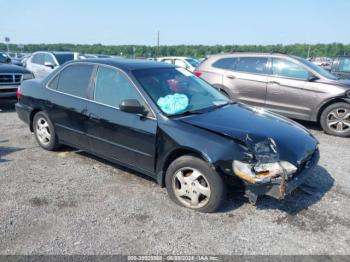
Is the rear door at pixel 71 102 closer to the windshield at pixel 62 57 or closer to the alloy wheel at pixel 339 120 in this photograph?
the alloy wheel at pixel 339 120

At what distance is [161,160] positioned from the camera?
3.67 meters

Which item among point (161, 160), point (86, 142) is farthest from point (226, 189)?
point (86, 142)

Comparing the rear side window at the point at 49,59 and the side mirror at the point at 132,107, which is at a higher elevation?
the rear side window at the point at 49,59

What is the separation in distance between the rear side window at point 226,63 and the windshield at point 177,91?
3.52m

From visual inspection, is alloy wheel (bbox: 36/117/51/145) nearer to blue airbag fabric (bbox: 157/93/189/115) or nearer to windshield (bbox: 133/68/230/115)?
windshield (bbox: 133/68/230/115)

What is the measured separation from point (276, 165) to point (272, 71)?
15.8ft

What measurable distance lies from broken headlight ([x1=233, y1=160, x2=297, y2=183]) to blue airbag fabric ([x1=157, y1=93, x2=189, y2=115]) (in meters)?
1.03

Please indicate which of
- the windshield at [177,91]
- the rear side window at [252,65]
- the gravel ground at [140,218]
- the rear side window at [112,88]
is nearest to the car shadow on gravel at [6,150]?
the gravel ground at [140,218]

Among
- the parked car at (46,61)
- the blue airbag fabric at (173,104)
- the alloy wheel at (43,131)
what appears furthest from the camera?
the parked car at (46,61)

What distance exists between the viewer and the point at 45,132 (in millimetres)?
5277

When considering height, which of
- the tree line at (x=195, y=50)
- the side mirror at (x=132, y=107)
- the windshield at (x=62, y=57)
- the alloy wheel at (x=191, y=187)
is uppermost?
the tree line at (x=195, y=50)

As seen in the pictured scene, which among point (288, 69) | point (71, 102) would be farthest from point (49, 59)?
point (288, 69)

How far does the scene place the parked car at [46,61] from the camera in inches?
467

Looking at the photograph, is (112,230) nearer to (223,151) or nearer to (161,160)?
(161,160)
